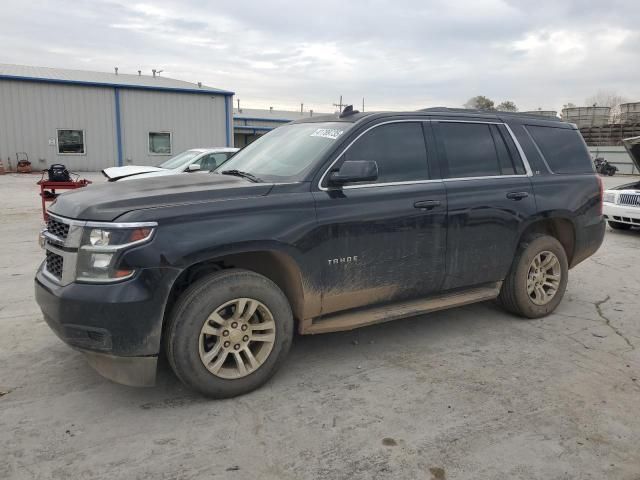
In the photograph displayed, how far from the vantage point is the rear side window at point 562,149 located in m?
5.02

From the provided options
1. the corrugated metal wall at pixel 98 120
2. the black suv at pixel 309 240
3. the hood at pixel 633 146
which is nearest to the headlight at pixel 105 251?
the black suv at pixel 309 240

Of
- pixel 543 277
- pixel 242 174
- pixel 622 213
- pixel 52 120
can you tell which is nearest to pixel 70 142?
pixel 52 120

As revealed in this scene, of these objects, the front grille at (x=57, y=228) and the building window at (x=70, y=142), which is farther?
the building window at (x=70, y=142)

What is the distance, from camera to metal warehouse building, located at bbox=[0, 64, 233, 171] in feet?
79.7

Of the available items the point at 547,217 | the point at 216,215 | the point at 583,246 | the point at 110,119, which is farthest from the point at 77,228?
the point at 110,119

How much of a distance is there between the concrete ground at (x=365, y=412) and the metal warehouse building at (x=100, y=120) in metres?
23.4

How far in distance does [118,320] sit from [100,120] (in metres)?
25.9

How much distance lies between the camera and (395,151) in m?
4.09

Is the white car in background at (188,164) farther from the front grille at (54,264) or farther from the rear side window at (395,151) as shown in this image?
the front grille at (54,264)

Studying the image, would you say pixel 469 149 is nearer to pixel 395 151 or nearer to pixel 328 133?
pixel 395 151

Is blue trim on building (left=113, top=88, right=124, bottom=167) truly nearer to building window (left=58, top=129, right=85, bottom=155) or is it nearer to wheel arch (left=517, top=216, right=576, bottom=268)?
building window (left=58, top=129, right=85, bottom=155)

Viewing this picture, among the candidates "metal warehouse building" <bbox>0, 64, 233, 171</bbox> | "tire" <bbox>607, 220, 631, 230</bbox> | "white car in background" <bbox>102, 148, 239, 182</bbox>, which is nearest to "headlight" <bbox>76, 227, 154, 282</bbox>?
"white car in background" <bbox>102, 148, 239, 182</bbox>

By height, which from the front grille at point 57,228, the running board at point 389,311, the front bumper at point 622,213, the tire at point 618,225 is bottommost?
the tire at point 618,225

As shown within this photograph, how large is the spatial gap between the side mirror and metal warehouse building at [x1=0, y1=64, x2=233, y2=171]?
25.3 metres
